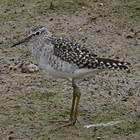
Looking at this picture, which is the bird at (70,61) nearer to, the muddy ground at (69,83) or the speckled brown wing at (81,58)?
the speckled brown wing at (81,58)

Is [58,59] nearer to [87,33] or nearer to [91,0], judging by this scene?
[87,33]

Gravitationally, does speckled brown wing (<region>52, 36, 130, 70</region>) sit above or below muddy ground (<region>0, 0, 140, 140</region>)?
above

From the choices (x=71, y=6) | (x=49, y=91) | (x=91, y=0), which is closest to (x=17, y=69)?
(x=49, y=91)

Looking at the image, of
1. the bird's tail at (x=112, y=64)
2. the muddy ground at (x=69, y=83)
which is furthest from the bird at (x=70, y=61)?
the muddy ground at (x=69, y=83)

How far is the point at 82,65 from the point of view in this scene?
549 centimetres

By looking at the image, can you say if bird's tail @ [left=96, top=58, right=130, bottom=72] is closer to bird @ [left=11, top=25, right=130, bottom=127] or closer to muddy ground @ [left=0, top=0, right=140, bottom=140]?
bird @ [left=11, top=25, right=130, bottom=127]

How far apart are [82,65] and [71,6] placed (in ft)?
18.4

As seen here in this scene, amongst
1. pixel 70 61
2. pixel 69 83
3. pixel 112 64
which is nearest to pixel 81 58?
pixel 70 61

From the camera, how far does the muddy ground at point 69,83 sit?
221 inches

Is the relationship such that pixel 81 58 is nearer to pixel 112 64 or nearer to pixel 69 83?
pixel 112 64

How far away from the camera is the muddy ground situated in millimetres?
5625

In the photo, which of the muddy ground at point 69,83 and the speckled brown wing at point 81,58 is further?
the muddy ground at point 69,83

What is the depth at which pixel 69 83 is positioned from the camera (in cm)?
720

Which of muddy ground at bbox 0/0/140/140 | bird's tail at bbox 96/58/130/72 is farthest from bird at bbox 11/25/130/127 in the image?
muddy ground at bbox 0/0/140/140
